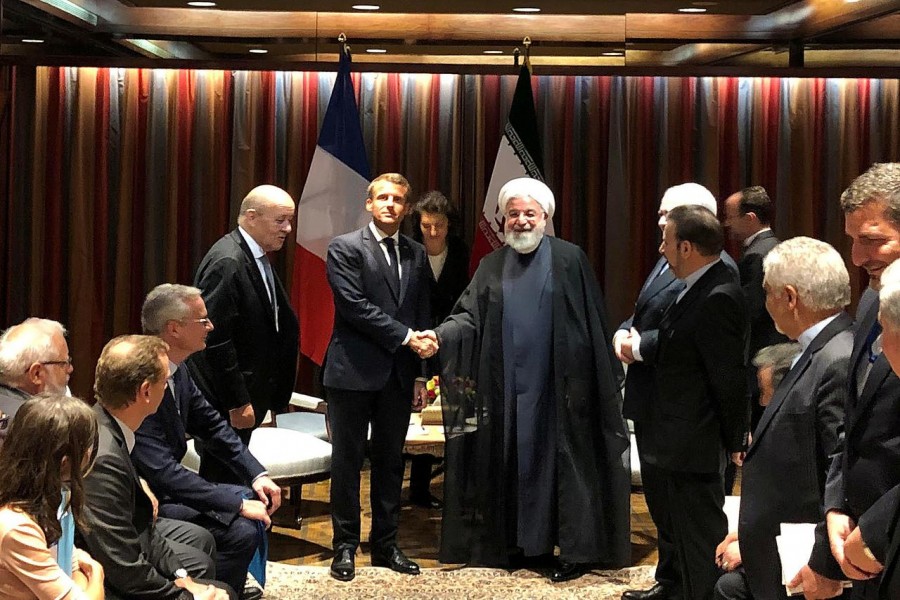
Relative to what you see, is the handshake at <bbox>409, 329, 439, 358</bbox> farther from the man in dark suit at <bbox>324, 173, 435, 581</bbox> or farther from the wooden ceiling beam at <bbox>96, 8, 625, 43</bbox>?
the wooden ceiling beam at <bbox>96, 8, 625, 43</bbox>

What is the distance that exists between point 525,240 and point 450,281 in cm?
118

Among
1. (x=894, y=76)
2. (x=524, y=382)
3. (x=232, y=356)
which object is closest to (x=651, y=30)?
(x=894, y=76)

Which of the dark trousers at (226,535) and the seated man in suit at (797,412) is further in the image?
the dark trousers at (226,535)

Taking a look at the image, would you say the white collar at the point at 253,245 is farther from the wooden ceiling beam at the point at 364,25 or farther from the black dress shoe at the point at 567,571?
the wooden ceiling beam at the point at 364,25

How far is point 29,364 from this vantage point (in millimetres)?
3547

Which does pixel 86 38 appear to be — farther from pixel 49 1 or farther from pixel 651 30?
pixel 651 30

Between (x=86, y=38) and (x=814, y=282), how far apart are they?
5.30 meters

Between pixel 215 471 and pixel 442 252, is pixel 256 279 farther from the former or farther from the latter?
pixel 442 252

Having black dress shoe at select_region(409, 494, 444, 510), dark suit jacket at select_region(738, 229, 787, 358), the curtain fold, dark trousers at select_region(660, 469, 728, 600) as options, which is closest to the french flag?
the curtain fold

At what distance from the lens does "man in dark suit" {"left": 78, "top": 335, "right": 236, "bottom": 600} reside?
124 inches

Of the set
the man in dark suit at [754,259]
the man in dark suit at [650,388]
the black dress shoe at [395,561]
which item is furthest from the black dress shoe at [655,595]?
the man in dark suit at [754,259]

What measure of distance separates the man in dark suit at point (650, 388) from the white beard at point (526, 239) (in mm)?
518

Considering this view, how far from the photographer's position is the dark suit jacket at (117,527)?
3143 millimetres

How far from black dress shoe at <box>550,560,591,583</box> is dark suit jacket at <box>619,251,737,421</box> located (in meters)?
0.66
